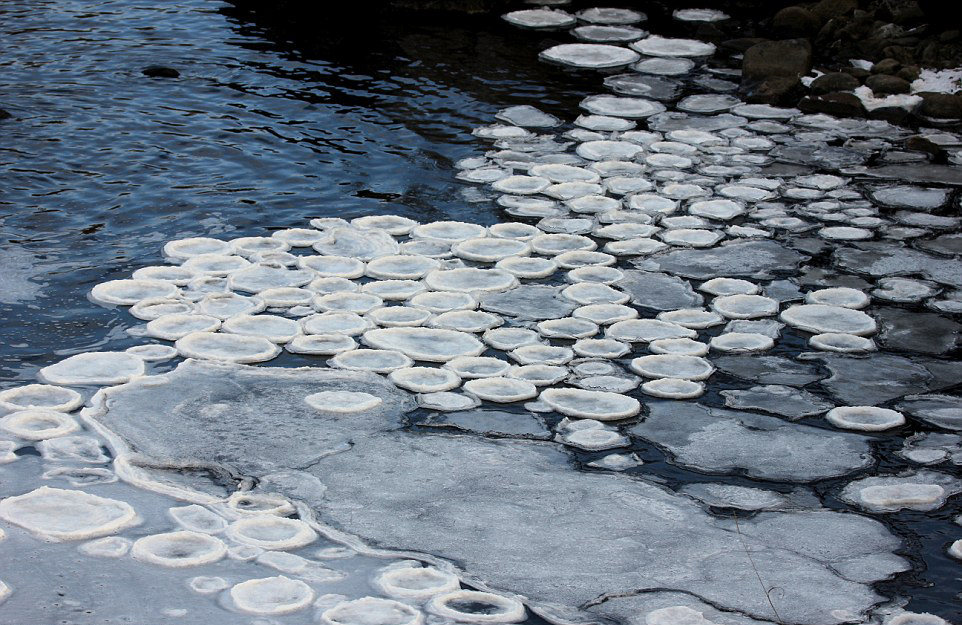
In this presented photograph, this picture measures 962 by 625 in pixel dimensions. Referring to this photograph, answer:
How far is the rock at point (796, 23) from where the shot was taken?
25.4 feet

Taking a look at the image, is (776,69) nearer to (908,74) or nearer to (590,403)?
(908,74)

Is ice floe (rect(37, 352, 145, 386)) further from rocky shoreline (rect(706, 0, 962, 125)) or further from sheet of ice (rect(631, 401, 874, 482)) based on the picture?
rocky shoreline (rect(706, 0, 962, 125))

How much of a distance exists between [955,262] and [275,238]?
3080mm

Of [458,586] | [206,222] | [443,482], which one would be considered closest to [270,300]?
[206,222]

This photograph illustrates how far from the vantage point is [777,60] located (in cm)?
697

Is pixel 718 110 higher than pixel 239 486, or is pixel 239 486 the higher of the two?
pixel 718 110

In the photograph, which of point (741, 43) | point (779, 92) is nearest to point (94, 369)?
point (779, 92)

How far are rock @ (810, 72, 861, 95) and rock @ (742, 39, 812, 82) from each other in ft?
0.63

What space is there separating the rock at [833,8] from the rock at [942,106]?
5.08ft

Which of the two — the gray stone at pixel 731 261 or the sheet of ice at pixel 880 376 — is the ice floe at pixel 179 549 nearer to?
the sheet of ice at pixel 880 376

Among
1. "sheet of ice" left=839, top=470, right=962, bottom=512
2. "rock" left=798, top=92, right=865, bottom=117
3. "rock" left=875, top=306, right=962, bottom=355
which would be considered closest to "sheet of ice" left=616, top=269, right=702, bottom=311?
"rock" left=875, top=306, right=962, bottom=355

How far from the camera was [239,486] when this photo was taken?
3051 millimetres

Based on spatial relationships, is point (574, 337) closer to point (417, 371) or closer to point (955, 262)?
point (417, 371)

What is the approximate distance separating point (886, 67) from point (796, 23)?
1.13 meters
